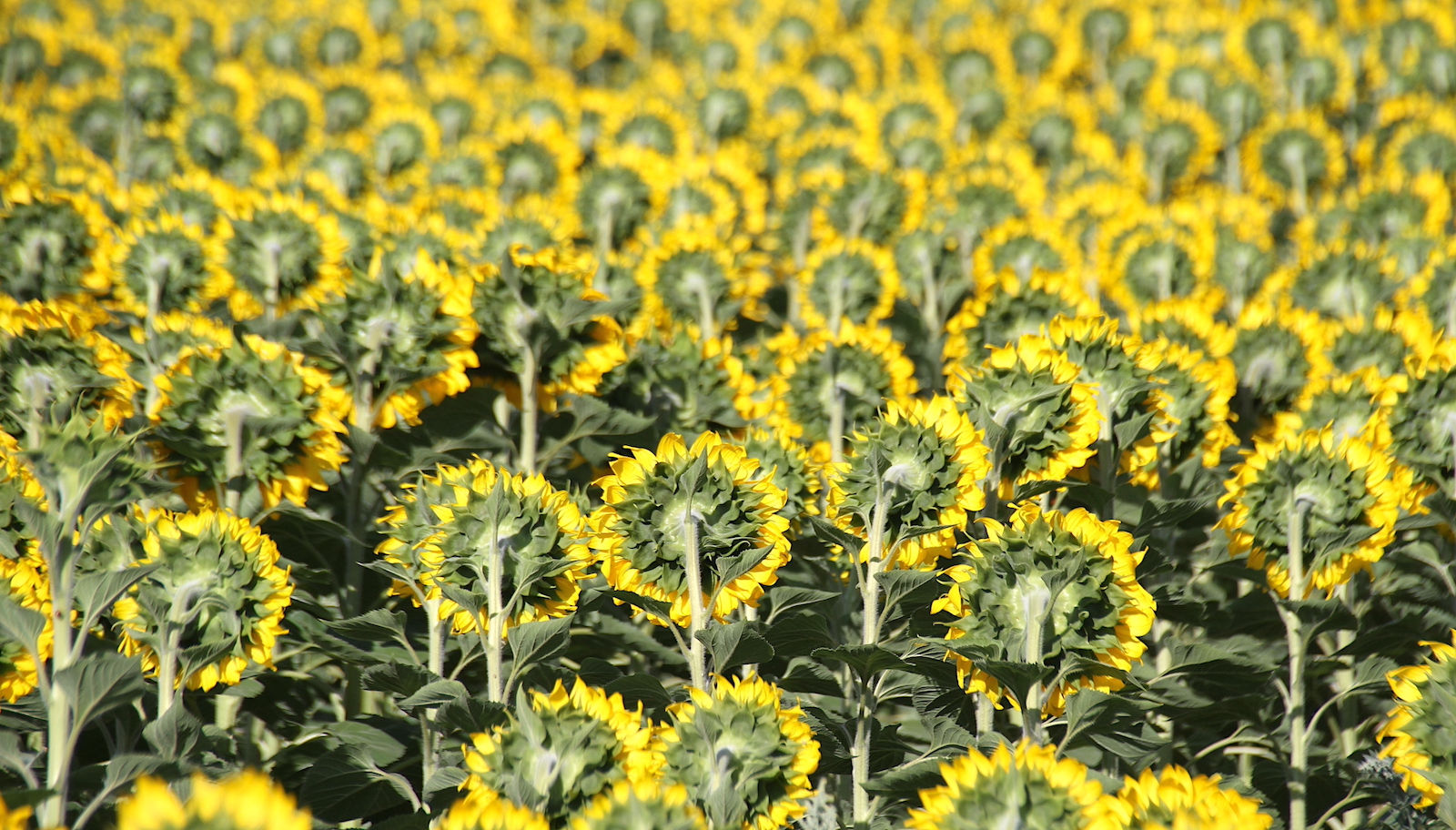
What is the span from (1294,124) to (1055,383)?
5279 millimetres

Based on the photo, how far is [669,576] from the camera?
2457mm

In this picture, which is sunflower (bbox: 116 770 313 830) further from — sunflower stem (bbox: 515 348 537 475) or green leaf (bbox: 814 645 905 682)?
sunflower stem (bbox: 515 348 537 475)

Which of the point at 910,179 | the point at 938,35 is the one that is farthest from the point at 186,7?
the point at 910,179

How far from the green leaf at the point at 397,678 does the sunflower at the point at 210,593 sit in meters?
0.24

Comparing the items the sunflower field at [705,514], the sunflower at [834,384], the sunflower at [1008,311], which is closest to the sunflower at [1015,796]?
the sunflower field at [705,514]

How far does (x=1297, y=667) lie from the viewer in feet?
9.13

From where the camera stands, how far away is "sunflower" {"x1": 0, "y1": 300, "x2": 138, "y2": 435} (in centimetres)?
Answer: 271

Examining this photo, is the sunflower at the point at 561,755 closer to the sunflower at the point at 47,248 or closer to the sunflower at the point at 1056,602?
the sunflower at the point at 1056,602

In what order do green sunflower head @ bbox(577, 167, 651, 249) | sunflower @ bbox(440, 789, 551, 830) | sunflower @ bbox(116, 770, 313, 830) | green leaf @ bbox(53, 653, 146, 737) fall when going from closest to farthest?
sunflower @ bbox(116, 770, 313, 830) < sunflower @ bbox(440, 789, 551, 830) < green leaf @ bbox(53, 653, 146, 737) < green sunflower head @ bbox(577, 167, 651, 249)

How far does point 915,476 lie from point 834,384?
1.11m

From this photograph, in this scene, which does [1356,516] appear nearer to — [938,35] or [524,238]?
[524,238]

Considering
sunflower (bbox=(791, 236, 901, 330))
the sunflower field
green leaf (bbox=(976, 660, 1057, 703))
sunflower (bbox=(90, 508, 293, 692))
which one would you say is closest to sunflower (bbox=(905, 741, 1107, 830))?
the sunflower field

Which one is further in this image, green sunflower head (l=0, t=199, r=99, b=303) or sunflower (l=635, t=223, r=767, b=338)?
sunflower (l=635, t=223, r=767, b=338)

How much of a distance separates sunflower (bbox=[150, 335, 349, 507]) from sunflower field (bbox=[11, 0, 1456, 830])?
0.04 ft
